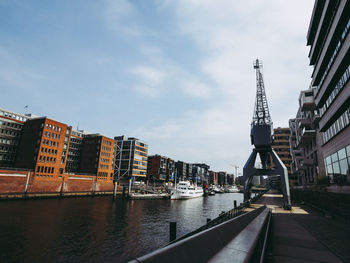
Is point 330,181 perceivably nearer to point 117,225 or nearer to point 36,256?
point 117,225

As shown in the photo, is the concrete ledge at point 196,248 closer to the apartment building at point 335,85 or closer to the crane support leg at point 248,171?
the apartment building at point 335,85

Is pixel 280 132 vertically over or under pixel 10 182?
over

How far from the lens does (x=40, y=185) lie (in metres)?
53.6

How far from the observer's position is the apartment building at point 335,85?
23031 mm

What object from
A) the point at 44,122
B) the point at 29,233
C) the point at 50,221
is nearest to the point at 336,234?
the point at 29,233

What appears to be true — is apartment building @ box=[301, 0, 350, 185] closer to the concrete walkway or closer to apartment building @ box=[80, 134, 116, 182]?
the concrete walkway

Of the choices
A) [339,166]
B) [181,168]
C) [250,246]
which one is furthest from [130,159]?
A: [250,246]

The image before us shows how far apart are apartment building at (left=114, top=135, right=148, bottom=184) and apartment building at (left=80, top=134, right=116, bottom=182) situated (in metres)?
17.4

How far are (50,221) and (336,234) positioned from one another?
1191 inches

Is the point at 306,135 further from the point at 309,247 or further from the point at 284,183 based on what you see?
the point at 309,247

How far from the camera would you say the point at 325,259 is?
7543 mm

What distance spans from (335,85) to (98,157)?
79.7 meters

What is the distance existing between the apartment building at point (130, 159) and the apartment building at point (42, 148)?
4265 centimetres

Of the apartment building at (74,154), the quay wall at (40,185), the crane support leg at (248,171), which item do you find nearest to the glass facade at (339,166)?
the crane support leg at (248,171)
